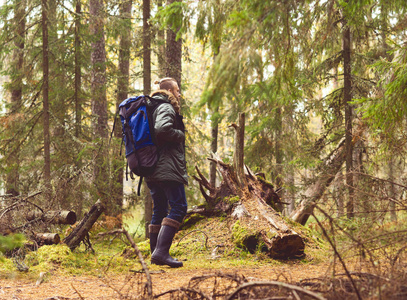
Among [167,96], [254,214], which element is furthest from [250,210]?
[167,96]

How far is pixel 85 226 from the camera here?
5910 millimetres

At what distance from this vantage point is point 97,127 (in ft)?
37.6

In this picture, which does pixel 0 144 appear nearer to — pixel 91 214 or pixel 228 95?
pixel 91 214

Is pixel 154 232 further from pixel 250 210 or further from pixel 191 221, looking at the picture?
pixel 191 221

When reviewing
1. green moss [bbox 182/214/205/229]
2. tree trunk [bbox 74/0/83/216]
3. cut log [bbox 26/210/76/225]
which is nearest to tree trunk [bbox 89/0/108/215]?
tree trunk [bbox 74/0/83/216]

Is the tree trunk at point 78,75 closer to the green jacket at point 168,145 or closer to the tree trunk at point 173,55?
the tree trunk at point 173,55

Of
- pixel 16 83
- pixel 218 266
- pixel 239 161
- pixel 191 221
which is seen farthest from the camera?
pixel 16 83

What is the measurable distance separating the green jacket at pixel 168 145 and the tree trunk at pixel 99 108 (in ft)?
13.0

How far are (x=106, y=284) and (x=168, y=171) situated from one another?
1.59 metres

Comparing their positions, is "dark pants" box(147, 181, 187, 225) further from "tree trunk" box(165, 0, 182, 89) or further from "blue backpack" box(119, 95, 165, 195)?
"tree trunk" box(165, 0, 182, 89)

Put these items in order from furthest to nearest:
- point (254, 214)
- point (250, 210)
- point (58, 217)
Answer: point (250, 210), point (254, 214), point (58, 217)

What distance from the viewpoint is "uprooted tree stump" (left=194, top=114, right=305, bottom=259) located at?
5387mm

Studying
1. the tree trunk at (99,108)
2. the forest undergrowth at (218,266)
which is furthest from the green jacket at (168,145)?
the tree trunk at (99,108)

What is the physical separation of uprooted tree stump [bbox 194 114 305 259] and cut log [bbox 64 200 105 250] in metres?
2.27
